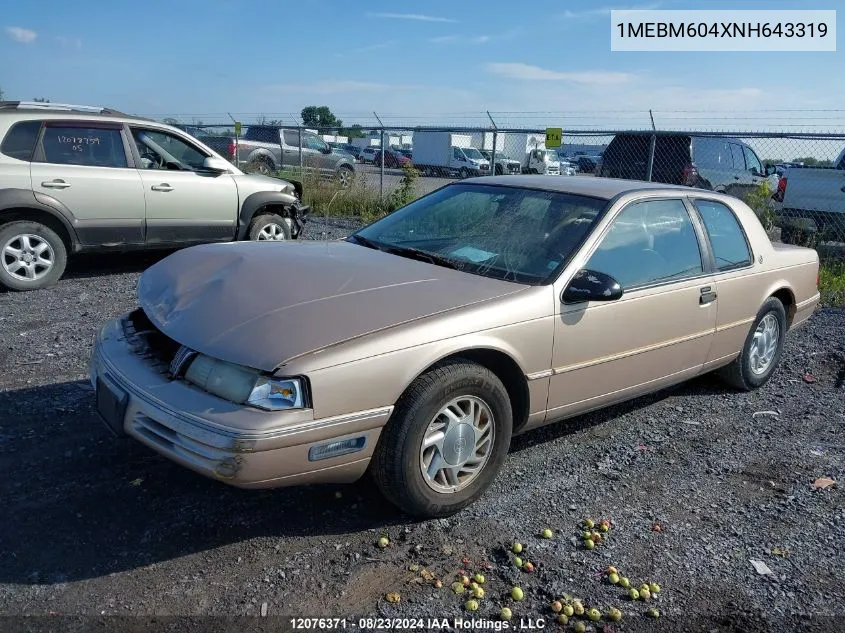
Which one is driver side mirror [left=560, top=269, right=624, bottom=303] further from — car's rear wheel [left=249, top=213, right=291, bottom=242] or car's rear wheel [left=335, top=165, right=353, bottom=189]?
car's rear wheel [left=335, top=165, right=353, bottom=189]

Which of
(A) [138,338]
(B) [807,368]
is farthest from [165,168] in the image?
(B) [807,368]

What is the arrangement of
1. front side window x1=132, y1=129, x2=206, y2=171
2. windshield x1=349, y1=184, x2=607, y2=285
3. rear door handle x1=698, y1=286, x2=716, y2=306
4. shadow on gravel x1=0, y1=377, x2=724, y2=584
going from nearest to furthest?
shadow on gravel x1=0, y1=377, x2=724, y2=584 < windshield x1=349, y1=184, x2=607, y2=285 < rear door handle x1=698, y1=286, x2=716, y2=306 < front side window x1=132, y1=129, x2=206, y2=171

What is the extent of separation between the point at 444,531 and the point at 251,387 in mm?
1148

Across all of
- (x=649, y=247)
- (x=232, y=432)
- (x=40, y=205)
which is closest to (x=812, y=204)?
(x=649, y=247)

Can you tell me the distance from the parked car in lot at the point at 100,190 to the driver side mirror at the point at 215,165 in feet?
0.04

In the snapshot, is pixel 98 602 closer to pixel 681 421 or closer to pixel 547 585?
pixel 547 585

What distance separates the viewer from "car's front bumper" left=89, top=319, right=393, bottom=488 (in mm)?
2848

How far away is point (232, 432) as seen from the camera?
2836 millimetres

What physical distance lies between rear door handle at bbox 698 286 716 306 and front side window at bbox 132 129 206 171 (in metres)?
5.86

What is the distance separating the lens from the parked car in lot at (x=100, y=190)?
23.4 ft

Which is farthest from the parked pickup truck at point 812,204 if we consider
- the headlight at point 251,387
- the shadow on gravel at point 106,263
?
the headlight at point 251,387

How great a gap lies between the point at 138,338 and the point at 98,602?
49.6 inches

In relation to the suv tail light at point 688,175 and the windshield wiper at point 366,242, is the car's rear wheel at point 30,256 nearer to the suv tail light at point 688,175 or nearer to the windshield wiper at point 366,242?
the windshield wiper at point 366,242

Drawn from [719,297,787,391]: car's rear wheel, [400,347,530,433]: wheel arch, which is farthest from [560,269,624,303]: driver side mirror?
[719,297,787,391]: car's rear wheel
